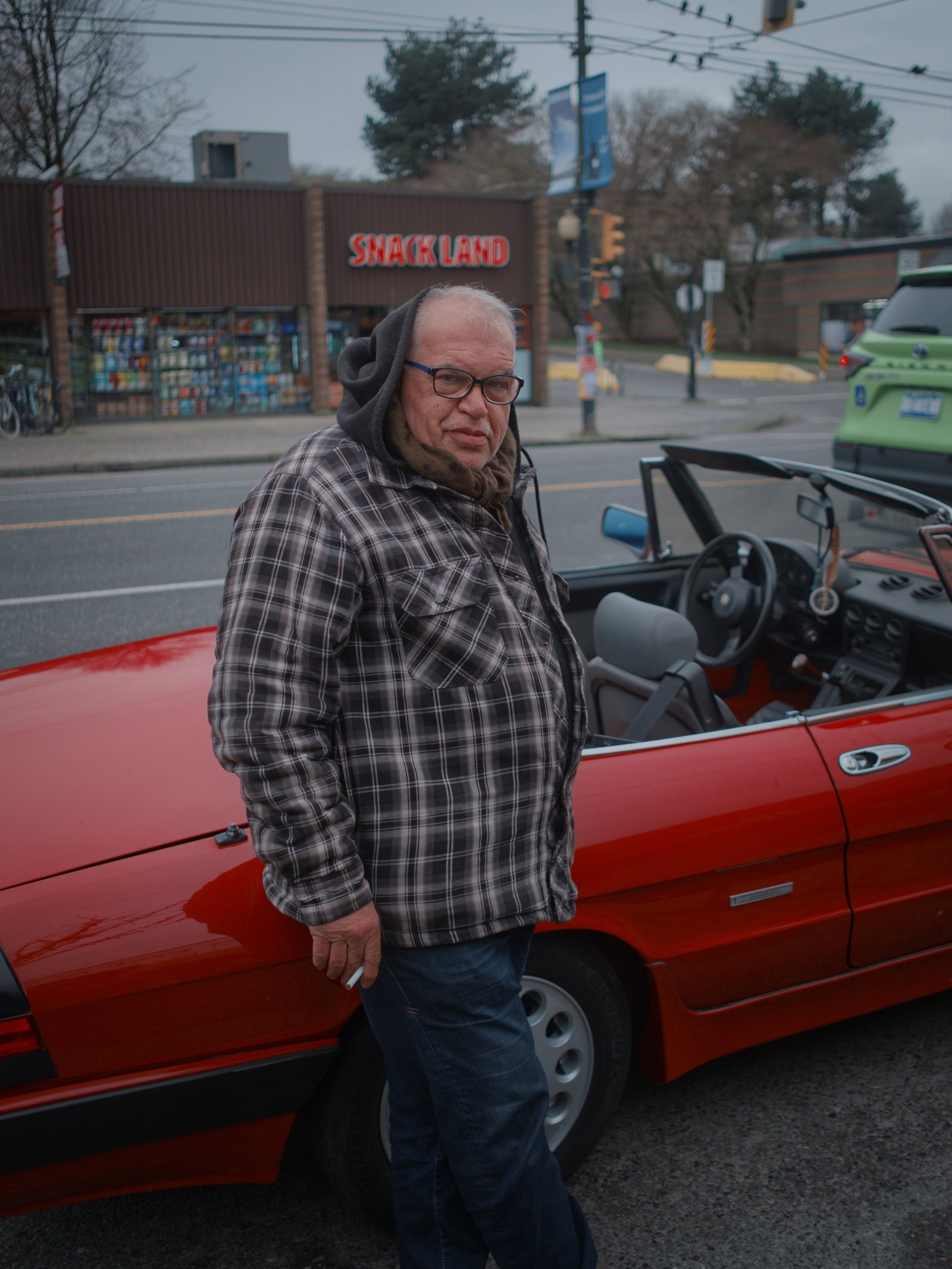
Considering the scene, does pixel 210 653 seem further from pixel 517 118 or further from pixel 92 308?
pixel 517 118

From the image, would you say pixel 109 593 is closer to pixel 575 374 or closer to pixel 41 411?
pixel 41 411

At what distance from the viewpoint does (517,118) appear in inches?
1951

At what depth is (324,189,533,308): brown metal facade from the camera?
22.4 m

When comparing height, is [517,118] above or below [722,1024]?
above

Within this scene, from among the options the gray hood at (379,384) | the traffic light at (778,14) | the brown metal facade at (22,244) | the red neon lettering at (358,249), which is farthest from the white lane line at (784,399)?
→ the gray hood at (379,384)

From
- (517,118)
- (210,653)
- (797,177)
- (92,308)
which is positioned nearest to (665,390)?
(92,308)

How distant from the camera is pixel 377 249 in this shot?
22.6 metres

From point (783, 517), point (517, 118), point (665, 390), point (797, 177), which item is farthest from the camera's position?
point (517, 118)

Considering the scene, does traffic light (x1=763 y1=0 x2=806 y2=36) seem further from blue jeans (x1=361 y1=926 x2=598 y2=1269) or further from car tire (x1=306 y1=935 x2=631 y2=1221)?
blue jeans (x1=361 y1=926 x2=598 y2=1269)

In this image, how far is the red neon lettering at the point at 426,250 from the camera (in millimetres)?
22750

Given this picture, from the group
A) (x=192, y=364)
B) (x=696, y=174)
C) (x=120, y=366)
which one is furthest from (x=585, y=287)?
(x=696, y=174)

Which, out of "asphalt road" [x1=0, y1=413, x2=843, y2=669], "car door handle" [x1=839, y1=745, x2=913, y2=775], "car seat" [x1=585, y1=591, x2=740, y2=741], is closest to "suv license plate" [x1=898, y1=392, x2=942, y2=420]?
"asphalt road" [x1=0, y1=413, x2=843, y2=669]

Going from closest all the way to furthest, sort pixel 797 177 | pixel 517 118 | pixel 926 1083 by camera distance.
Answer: pixel 926 1083, pixel 797 177, pixel 517 118

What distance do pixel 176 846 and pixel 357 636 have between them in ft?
2.03
